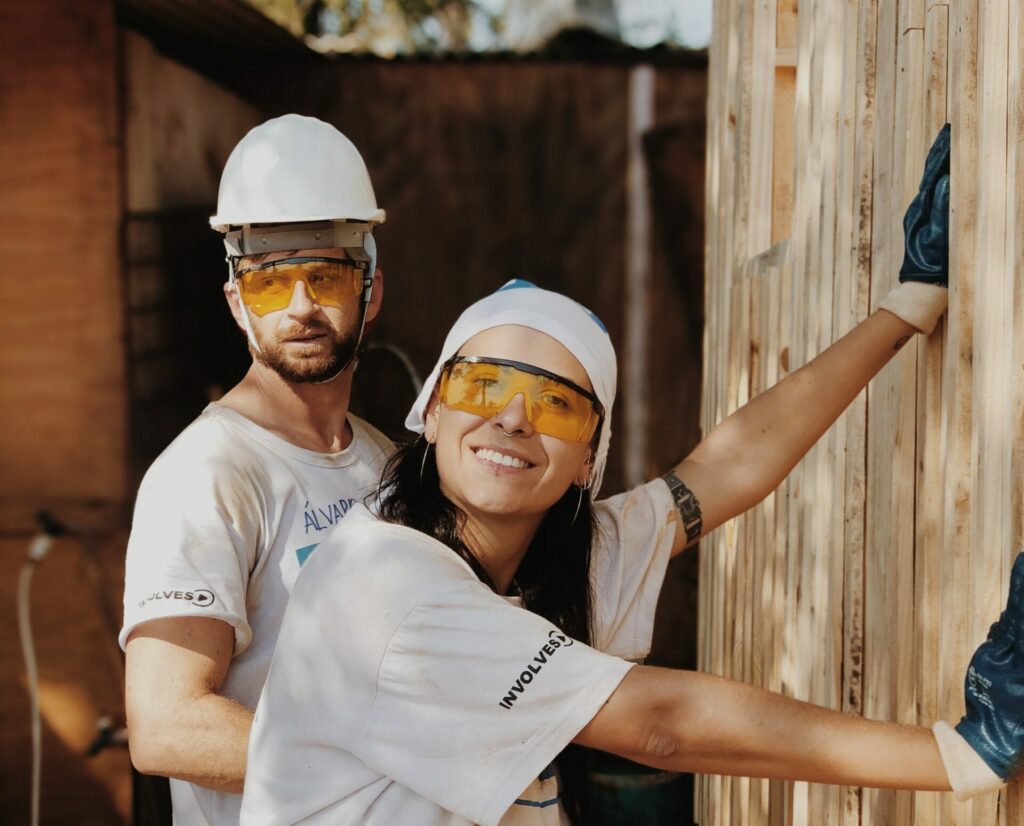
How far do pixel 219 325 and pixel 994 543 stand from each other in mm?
6491

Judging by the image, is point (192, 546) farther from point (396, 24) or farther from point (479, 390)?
point (396, 24)

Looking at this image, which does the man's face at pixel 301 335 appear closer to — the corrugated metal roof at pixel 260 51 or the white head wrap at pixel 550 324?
Answer: the white head wrap at pixel 550 324

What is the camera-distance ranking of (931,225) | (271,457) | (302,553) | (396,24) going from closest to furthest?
1. (931,225)
2. (302,553)
3. (271,457)
4. (396,24)

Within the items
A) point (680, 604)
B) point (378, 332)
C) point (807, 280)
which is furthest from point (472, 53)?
point (807, 280)

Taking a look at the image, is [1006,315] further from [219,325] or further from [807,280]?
[219,325]

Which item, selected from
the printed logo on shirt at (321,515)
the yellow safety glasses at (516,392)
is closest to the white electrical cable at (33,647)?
A: the printed logo on shirt at (321,515)

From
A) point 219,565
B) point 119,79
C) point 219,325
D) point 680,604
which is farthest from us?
point 680,604

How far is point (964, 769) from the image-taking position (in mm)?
1749

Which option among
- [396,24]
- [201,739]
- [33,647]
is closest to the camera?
[201,739]

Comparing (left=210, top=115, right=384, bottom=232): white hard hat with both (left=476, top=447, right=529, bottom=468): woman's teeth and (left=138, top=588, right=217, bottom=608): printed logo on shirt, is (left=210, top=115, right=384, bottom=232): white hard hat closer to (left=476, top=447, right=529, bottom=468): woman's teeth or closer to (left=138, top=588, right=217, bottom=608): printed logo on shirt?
(left=138, top=588, right=217, bottom=608): printed logo on shirt

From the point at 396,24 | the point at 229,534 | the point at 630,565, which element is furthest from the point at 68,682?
the point at 396,24

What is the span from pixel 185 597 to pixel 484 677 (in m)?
0.97

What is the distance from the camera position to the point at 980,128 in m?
2.03

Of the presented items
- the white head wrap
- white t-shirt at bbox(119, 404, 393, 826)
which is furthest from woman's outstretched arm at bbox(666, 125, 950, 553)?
white t-shirt at bbox(119, 404, 393, 826)
